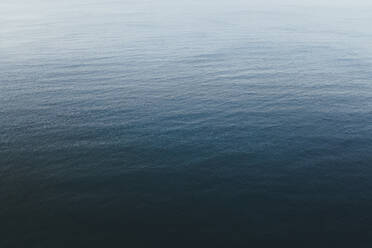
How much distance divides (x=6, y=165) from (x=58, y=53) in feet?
270

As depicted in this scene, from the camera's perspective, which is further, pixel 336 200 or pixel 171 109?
pixel 171 109

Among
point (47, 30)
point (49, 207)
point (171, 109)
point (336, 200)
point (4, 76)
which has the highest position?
point (47, 30)

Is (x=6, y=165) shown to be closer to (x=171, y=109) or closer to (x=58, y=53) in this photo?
(x=171, y=109)

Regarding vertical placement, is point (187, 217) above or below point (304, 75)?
below

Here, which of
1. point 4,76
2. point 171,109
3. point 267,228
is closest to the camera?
point 267,228

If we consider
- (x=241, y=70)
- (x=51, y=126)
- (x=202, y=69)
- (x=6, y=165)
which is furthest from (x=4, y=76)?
(x=241, y=70)

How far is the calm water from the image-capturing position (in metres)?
55.7

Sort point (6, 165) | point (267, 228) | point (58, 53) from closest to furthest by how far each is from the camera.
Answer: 1. point (267, 228)
2. point (6, 165)
3. point (58, 53)

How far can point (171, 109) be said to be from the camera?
93625 millimetres

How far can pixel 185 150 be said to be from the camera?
7544 centimetres

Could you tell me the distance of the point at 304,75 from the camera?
119188 millimetres

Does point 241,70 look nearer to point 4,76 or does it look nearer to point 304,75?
point 304,75

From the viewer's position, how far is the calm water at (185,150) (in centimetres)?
5569

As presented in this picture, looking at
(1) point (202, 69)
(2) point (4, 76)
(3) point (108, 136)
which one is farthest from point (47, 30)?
(3) point (108, 136)
